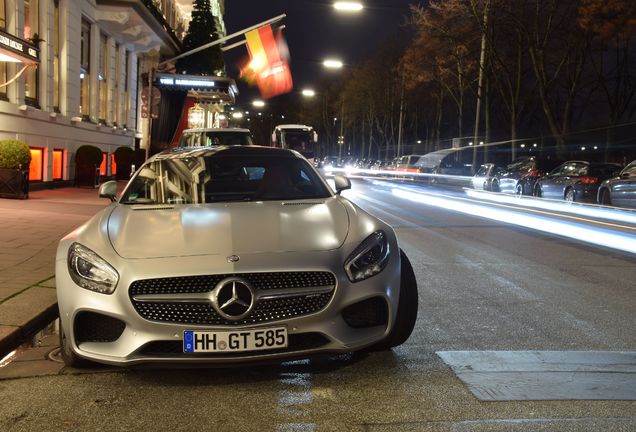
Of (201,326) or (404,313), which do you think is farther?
(404,313)

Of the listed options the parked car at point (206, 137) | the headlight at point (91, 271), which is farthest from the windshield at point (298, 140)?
the headlight at point (91, 271)

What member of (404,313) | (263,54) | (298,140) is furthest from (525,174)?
(404,313)

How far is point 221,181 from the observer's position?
5.68 m

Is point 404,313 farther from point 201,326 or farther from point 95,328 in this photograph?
point 95,328

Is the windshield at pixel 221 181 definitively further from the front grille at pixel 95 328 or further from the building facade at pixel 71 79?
the building facade at pixel 71 79

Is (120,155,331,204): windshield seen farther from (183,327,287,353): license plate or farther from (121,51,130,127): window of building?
(121,51,130,127): window of building

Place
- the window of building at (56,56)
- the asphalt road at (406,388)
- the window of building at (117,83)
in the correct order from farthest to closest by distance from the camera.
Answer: the window of building at (117,83)
the window of building at (56,56)
the asphalt road at (406,388)

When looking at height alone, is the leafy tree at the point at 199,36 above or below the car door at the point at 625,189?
above

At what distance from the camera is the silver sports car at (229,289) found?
12.5ft

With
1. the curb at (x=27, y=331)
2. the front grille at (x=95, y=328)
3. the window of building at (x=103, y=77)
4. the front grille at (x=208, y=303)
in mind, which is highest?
the window of building at (x=103, y=77)

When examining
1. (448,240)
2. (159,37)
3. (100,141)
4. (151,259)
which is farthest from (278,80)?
(151,259)

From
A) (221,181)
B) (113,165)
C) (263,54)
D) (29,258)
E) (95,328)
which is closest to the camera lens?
(95,328)

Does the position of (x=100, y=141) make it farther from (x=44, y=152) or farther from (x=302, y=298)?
(x=302, y=298)

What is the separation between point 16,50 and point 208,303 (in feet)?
38.5
